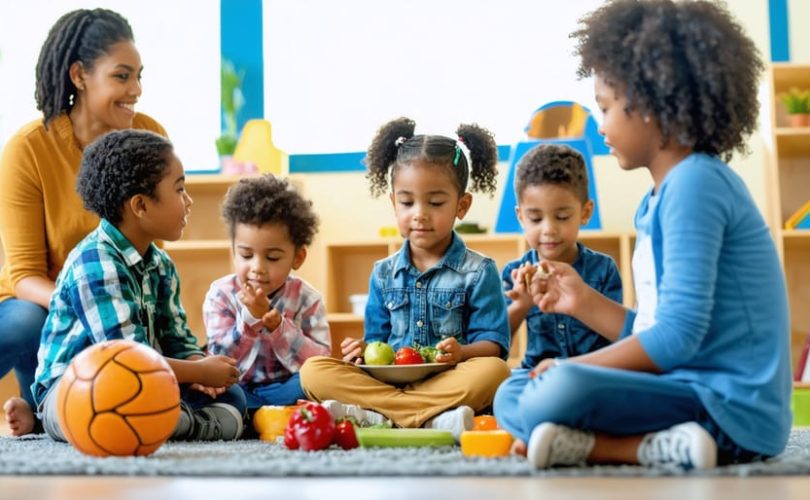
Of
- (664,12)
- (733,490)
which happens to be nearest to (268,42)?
(664,12)

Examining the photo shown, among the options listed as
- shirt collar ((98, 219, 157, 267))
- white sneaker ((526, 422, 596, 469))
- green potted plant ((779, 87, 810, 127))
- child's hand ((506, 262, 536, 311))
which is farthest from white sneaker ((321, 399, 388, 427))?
green potted plant ((779, 87, 810, 127))

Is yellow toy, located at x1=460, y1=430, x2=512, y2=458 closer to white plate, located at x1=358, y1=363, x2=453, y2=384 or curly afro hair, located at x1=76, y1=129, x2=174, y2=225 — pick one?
white plate, located at x1=358, y1=363, x2=453, y2=384

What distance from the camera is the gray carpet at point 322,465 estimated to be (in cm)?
155

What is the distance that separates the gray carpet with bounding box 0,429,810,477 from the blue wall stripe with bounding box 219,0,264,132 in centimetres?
325

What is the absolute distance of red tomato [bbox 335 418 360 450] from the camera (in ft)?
6.84

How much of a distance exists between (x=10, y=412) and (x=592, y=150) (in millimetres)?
3037

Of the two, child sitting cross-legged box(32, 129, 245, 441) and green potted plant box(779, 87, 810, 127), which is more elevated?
green potted plant box(779, 87, 810, 127)

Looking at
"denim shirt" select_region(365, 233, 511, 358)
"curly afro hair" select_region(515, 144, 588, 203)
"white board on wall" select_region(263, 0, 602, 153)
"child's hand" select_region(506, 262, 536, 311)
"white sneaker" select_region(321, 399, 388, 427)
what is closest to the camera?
"child's hand" select_region(506, 262, 536, 311)

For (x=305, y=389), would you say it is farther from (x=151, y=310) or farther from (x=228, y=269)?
(x=228, y=269)

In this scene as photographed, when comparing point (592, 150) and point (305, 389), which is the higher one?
point (592, 150)

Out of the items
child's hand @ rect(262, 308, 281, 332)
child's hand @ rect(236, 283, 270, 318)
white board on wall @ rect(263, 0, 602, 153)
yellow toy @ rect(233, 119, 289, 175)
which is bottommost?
child's hand @ rect(262, 308, 281, 332)

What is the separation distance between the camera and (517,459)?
5.74 ft

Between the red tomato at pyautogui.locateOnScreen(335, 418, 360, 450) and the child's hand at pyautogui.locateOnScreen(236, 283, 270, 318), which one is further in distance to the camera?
the child's hand at pyautogui.locateOnScreen(236, 283, 270, 318)

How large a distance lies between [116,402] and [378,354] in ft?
2.65
